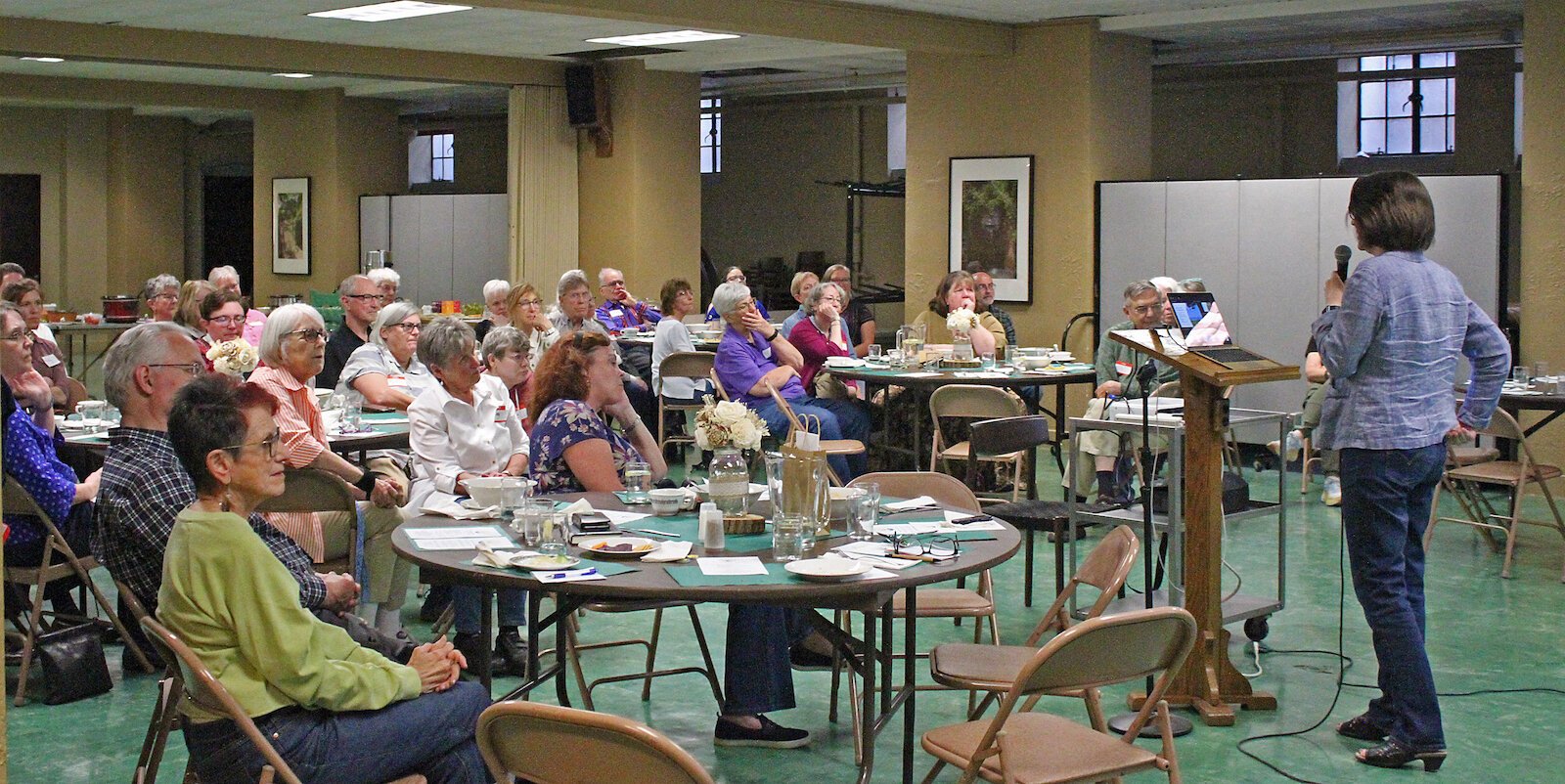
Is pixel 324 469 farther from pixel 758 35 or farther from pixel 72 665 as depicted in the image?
pixel 758 35

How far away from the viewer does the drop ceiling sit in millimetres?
10930

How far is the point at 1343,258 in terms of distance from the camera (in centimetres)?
1025

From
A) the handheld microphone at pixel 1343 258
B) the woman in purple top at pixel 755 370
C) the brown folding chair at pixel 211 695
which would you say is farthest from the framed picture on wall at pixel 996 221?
the brown folding chair at pixel 211 695

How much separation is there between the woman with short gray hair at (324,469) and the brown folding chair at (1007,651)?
6.60 feet

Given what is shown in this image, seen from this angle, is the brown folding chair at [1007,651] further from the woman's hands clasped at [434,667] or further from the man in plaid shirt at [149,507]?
the man in plaid shirt at [149,507]

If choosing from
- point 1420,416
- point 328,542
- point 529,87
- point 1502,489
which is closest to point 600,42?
point 529,87

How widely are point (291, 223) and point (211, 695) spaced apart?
52.3ft

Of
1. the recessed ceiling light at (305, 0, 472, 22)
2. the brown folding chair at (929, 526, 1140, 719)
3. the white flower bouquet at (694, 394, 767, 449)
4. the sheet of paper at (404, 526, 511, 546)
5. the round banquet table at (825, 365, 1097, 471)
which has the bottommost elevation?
the brown folding chair at (929, 526, 1140, 719)

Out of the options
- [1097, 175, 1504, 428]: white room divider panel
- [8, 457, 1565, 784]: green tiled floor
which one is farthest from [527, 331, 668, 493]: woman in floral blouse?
[1097, 175, 1504, 428]: white room divider panel

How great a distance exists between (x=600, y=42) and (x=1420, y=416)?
32.2ft

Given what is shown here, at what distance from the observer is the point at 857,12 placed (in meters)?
11.1

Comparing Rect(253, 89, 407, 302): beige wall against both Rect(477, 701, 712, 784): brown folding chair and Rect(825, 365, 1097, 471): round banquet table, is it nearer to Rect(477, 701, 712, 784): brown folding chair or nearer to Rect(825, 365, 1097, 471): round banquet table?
Rect(825, 365, 1097, 471): round banquet table

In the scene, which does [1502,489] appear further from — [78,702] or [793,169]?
[793,169]

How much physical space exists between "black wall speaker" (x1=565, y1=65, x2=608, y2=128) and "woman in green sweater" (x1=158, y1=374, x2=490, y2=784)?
11.3 meters
